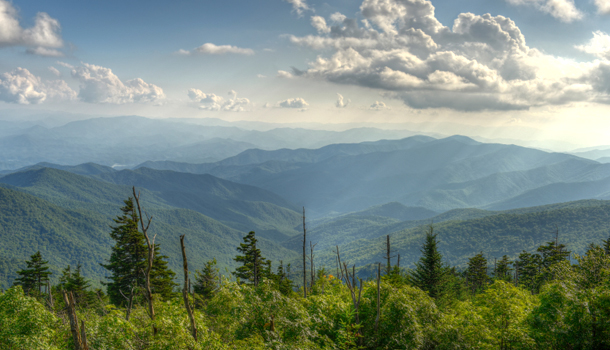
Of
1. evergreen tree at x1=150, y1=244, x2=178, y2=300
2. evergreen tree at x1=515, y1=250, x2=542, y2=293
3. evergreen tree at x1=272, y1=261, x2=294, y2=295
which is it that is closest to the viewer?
evergreen tree at x1=272, y1=261, x2=294, y2=295

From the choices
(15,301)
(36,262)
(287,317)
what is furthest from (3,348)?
(36,262)

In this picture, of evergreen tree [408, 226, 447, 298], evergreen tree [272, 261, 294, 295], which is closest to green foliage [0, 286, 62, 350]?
evergreen tree [272, 261, 294, 295]

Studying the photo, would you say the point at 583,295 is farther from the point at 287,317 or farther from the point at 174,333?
the point at 174,333

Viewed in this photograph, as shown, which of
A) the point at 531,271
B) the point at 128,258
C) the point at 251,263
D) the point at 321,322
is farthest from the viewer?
the point at 531,271

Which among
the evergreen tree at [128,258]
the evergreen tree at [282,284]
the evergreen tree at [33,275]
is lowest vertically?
the evergreen tree at [33,275]

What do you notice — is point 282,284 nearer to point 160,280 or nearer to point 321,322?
point 160,280

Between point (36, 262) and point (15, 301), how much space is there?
161 feet

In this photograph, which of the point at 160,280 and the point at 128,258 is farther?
the point at 160,280

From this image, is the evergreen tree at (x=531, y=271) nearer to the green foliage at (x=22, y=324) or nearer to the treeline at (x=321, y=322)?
the treeline at (x=321, y=322)

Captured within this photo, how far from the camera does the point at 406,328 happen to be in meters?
18.3

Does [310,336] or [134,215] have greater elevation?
[134,215]

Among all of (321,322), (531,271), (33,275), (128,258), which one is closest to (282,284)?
(128,258)

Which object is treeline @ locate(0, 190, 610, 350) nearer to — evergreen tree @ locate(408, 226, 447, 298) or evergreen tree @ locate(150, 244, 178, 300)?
evergreen tree @ locate(150, 244, 178, 300)

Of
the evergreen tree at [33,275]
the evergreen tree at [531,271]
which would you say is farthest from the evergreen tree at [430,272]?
the evergreen tree at [33,275]
